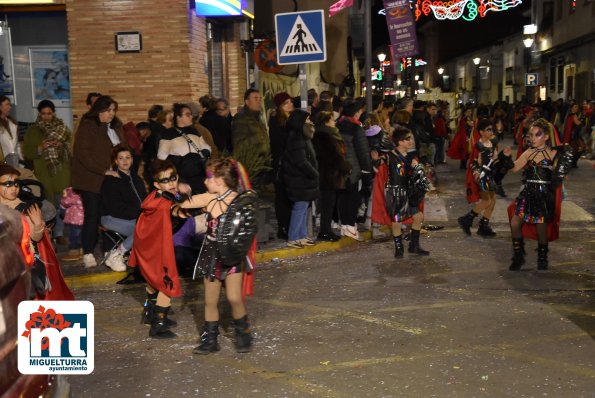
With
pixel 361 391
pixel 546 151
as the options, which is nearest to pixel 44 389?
pixel 361 391

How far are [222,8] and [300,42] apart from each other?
213 inches

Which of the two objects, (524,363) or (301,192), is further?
(301,192)

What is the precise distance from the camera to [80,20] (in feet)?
47.2

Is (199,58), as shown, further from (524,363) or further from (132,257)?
(524,363)

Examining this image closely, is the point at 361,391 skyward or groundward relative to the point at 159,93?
groundward

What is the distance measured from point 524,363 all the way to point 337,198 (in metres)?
5.61

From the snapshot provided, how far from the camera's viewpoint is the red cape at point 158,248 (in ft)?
21.7

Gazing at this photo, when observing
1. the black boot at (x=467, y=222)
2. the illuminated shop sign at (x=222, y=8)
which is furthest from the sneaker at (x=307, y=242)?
the illuminated shop sign at (x=222, y=8)

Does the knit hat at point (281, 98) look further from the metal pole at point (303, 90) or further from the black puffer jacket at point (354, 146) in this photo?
the black puffer jacket at point (354, 146)

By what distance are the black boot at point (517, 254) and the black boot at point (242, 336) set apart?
145 inches

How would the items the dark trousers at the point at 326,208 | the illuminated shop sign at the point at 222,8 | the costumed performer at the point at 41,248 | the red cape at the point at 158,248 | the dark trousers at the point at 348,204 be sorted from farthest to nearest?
the illuminated shop sign at the point at 222,8 < the dark trousers at the point at 348,204 < the dark trousers at the point at 326,208 < the red cape at the point at 158,248 < the costumed performer at the point at 41,248

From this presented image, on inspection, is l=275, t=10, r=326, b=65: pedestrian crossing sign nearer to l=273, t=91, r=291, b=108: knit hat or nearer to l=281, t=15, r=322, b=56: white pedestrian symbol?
l=281, t=15, r=322, b=56: white pedestrian symbol

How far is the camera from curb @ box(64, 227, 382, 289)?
29.0 ft

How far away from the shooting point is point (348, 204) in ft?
36.0
